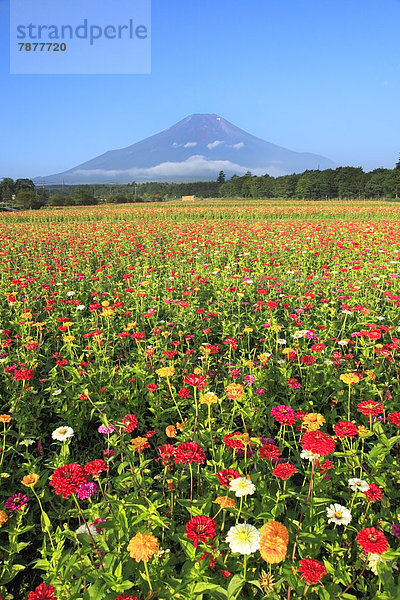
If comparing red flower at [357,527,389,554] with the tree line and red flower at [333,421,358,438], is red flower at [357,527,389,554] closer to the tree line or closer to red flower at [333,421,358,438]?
red flower at [333,421,358,438]

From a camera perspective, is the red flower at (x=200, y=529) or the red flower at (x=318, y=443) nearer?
→ the red flower at (x=200, y=529)

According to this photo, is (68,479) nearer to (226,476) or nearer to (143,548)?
(143,548)

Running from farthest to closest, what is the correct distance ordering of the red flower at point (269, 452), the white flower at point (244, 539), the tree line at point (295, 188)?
the tree line at point (295, 188) → the red flower at point (269, 452) → the white flower at point (244, 539)

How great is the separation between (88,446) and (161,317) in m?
2.35

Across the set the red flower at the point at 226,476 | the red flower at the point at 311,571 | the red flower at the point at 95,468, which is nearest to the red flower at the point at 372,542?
the red flower at the point at 311,571

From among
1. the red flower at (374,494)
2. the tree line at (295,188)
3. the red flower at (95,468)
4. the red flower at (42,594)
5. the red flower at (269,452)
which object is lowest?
the red flower at (42,594)

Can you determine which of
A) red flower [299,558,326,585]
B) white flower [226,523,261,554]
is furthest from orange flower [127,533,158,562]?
red flower [299,558,326,585]

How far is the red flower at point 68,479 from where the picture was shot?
125 cm

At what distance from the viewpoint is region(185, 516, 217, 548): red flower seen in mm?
1159

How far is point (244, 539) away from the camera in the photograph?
1149 mm

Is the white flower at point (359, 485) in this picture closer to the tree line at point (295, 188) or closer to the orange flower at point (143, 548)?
the orange flower at point (143, 548)

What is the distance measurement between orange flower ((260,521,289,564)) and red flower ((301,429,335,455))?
0.35 m

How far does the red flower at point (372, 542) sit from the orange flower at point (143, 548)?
709 mm

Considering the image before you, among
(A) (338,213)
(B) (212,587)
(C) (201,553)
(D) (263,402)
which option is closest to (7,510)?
(C) (201,553)
